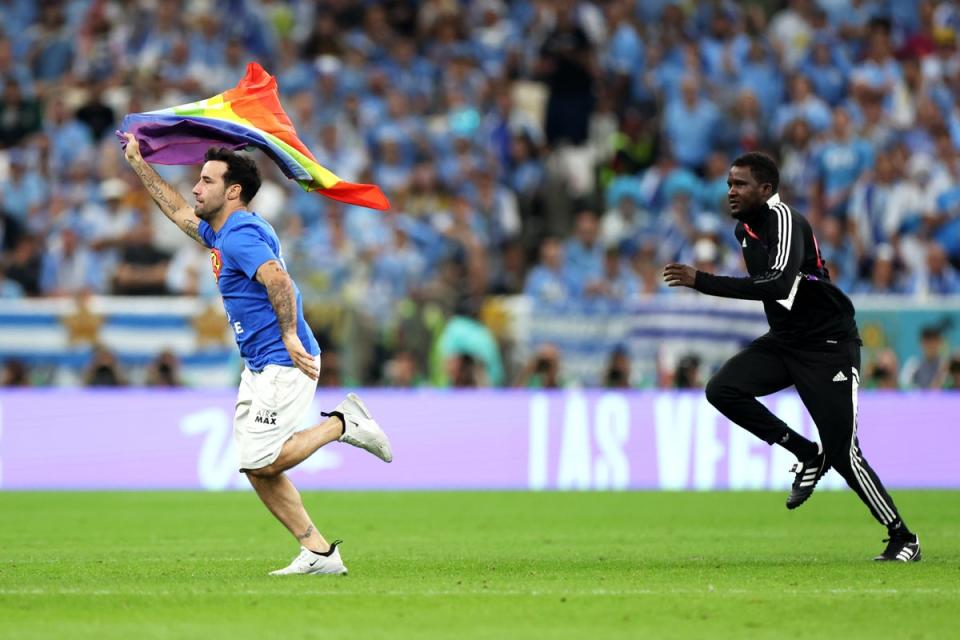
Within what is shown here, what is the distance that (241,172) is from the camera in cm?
930

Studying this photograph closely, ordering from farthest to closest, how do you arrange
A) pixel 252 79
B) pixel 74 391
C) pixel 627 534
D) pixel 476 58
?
pixel 476 58 < pixel 74 391 < pixel 627 534 < pixel 252 79

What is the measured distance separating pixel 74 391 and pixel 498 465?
15.4 feet

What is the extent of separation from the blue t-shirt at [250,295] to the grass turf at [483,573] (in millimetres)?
1276

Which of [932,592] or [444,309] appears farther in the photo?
[444,309]

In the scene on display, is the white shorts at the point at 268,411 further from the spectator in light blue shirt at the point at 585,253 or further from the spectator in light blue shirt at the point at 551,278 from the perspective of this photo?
the spectator in light blue shirt at the point at 585,253

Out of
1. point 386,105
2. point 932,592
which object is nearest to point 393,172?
point 386,105

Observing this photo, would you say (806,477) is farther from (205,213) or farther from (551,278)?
(551,278)

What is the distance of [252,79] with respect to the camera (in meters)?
10.8

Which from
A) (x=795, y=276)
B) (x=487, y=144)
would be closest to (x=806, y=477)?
(x=795, y=276)

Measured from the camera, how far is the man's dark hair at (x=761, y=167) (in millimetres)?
10281

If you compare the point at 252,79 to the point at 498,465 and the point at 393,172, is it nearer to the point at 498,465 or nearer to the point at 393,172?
the point at 498,465

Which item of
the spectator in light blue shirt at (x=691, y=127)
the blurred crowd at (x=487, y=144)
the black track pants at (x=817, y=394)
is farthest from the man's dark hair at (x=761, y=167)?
the spectator in light blue shirt at (x=691, y=127)

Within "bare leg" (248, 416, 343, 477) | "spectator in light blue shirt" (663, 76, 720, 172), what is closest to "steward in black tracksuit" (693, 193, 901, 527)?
"bare leg" (248, 416, 343, 477)

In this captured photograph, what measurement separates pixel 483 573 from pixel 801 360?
8.15 feet
